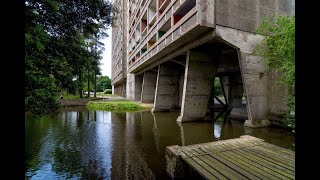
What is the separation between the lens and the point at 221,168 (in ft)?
14.4

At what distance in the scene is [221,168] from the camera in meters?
4.38

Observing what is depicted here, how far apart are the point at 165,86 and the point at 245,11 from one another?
12.2 meters

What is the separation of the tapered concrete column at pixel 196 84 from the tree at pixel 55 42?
807 cm

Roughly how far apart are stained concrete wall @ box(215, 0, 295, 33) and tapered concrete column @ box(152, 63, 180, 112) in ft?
36.4

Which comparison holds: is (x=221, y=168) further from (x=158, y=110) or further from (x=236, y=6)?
(x=158, y=110)

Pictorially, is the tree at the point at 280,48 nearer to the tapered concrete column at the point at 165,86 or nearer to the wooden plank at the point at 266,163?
the wooden plank at the point at 266,163

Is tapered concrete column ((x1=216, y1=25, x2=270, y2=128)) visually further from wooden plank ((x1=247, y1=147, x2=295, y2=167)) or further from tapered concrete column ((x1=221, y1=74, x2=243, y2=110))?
tapered concrete column ((x1=221, y1=74, x2=243, y2=110))

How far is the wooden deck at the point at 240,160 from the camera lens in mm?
4067

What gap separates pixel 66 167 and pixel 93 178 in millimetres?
1468

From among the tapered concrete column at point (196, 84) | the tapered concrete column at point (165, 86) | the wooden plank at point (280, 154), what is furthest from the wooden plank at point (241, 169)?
the tapered concrete column at point (165, 86)

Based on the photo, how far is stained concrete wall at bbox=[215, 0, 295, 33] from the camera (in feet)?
38.0

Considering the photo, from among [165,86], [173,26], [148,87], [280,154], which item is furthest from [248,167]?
[148,87]

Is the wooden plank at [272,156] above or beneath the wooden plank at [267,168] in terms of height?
above
